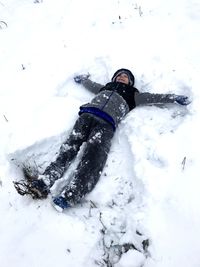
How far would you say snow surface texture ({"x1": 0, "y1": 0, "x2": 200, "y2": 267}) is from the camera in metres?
3.74

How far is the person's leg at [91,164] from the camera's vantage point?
13.6 ft

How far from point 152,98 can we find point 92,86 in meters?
1.08

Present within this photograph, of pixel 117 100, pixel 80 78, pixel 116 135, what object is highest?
pixel 80 78

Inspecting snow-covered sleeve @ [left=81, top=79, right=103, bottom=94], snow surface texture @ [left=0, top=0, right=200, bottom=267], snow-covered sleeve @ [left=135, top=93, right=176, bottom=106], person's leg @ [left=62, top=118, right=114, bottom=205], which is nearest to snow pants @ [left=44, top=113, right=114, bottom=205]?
person's leg @ [left=62, top=118, right=114, bottom=205]

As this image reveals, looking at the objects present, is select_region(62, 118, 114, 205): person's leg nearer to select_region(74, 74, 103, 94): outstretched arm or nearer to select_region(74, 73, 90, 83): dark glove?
select_region(74, 74, 103, 94): outstretched arm

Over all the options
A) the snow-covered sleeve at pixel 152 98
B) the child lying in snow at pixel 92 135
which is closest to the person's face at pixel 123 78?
the child lying in snow at pixel 92 135

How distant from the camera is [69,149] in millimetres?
4734

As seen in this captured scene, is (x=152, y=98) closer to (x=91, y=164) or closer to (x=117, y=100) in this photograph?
(x=117, y=100)

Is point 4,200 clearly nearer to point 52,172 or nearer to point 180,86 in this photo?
point 52,172

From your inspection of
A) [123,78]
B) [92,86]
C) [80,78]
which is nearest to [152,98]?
[123,78]

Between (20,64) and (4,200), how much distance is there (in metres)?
3.11

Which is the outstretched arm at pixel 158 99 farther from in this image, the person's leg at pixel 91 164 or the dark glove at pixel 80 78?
the dark glove at pixel 80 78

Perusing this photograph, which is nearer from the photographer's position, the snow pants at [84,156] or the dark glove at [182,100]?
the snow pants at [84,156]

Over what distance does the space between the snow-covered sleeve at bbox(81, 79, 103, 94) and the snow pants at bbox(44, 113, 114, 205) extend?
2.94 feet
